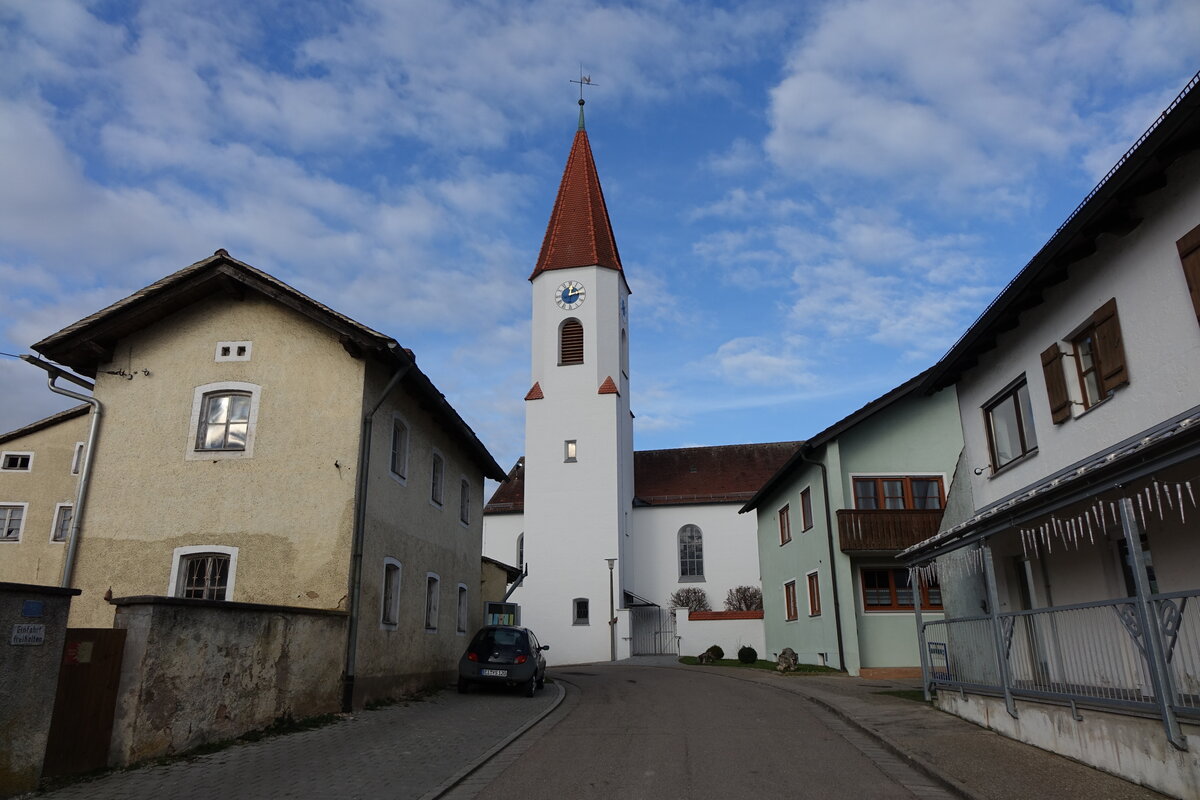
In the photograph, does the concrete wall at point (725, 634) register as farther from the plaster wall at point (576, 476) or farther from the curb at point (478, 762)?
the curb at point (478, 762)

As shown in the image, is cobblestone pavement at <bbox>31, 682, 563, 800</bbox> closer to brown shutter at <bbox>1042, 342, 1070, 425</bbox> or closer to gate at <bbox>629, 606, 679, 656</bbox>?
brown shutter at <bbox>1042, 342, 1070, 425</bbox>

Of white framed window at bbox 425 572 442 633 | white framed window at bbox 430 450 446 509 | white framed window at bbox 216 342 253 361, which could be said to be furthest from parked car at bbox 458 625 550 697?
white framed window at bbox 216 342 253 361

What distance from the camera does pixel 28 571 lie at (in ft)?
82.4

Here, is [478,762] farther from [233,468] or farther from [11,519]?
[11,519]

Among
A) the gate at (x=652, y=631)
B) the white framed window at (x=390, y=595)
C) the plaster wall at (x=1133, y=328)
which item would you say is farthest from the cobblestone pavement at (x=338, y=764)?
the gate at (x=652, y=631)

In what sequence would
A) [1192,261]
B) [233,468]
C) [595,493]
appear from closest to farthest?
[1192,261] → [233,468] → [595,493]

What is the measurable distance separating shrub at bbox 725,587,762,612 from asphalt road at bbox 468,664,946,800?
93.2 feet

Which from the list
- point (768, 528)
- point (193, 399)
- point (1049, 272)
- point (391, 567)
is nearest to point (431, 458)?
point (391, 567)

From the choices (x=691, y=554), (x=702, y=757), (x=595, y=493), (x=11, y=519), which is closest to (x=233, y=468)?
(x=702, y=757)

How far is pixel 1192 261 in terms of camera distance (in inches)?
348

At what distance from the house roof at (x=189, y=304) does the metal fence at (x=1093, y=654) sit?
986cm

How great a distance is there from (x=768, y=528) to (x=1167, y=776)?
81.9 ft

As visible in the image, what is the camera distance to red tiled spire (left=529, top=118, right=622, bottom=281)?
148 ft

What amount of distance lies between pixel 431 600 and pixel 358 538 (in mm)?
5389
